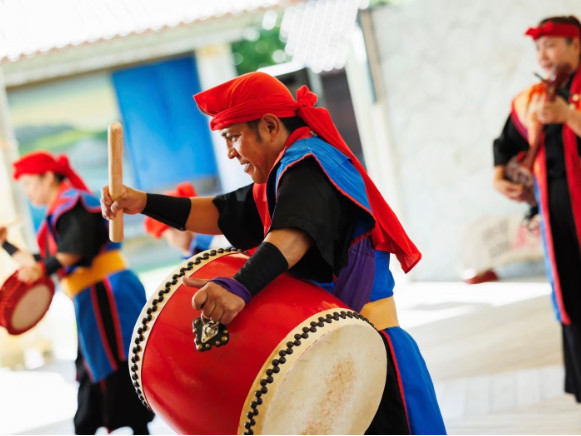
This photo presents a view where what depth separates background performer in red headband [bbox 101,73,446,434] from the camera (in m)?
1.55

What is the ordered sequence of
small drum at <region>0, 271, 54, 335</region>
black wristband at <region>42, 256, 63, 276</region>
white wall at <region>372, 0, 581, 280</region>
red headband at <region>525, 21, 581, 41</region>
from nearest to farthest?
1. red headband at <region>525, 21, 581, 41</region>
2. small drum at <region>0, 271, 54, 335</region>
3. black wristband at <region>42, 256, 63, 276</region>
4. white wall at <region>372, 0, 581, 280</region>

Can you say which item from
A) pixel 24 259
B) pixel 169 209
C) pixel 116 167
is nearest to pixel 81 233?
pixel 24 259

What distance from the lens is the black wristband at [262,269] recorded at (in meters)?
1.47

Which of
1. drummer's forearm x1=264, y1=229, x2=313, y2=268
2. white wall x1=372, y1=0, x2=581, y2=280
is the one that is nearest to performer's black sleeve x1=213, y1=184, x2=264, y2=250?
drummer's forearm x1=264, y1=229, x2=313, y2=268

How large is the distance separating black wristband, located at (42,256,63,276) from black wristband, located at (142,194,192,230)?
65.0 inches

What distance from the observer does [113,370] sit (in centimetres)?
357

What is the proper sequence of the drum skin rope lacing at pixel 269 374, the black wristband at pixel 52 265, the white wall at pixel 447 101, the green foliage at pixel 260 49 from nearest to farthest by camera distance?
the drum skin rope lacing at pixel 269 374
the black wristband at pixel 52 265
the white wall at pixel 447 101
the green foliage at pixel 260 49

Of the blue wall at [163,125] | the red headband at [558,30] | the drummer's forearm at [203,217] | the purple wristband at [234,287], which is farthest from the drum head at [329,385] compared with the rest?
the blue wall at [163,125]

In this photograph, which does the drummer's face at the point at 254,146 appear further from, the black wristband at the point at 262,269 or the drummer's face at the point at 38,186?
the drummer's face at the point at 38,186

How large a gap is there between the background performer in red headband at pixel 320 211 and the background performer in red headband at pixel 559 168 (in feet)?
4.89

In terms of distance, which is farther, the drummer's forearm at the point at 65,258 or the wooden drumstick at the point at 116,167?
the drummer's forearm at the point at 65,258

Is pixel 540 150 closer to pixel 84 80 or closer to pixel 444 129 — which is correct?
pixel 444 129

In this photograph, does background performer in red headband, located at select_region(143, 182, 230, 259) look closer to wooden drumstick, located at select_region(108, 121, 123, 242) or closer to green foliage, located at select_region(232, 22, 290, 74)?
wooden drumstick, located at select_region(108, 121, 123, 242)

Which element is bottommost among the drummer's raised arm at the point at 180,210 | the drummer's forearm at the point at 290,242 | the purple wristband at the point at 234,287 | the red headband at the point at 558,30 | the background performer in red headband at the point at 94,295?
the background performer in red headband at the point at 94,295
